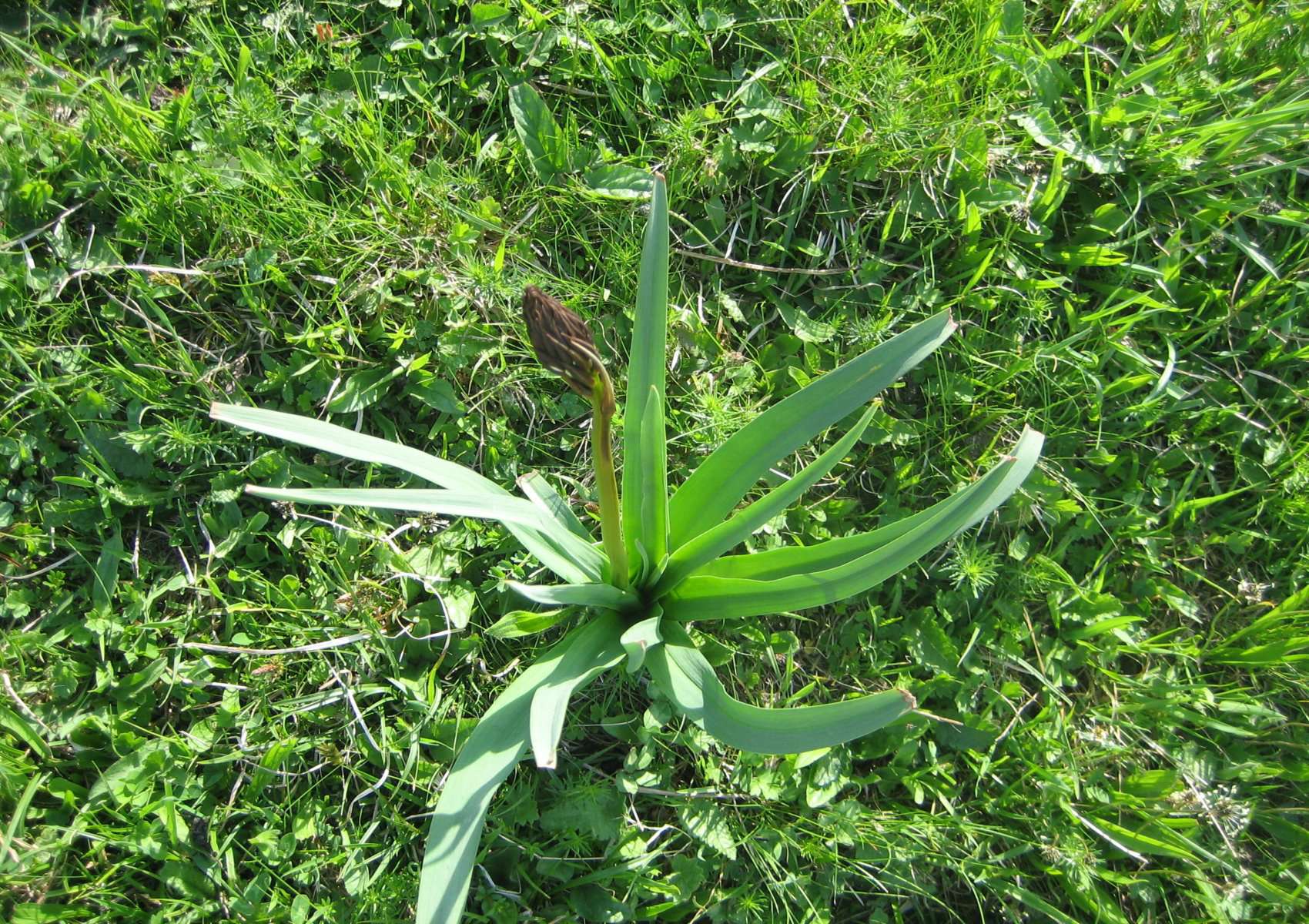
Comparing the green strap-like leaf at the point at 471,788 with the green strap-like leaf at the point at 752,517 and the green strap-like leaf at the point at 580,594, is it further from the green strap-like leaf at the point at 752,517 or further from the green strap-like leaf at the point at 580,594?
the green strap-like leaf at the point at 752,517

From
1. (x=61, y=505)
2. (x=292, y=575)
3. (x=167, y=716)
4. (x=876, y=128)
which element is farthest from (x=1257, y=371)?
(x=61, y=505)

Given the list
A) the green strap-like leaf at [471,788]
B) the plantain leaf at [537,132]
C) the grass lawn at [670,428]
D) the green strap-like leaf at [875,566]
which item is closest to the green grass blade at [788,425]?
the green strap-like leaf at [875,566]

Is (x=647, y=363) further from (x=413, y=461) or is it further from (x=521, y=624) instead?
(x=521, y=624)

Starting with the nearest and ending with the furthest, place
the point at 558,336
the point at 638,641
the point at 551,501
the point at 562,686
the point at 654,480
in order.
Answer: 1. the point at 558,336
2. the point at 638,641
3. the point at 562,686
4. the point at 654,480
5. the point at 551,501

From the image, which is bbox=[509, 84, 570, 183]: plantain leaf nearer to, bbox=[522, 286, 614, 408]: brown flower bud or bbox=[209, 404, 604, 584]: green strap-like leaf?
bbox=[209, 404, 604, 584]: green strap-like leaf

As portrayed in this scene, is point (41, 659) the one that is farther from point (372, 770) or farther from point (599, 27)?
point (599, 27)

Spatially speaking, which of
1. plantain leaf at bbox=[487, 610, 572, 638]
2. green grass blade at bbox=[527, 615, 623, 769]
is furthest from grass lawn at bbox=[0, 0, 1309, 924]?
green grass blade at bbox=[527, 615, 623, 769]

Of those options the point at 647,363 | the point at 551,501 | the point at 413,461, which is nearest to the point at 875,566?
the point at 647,363
